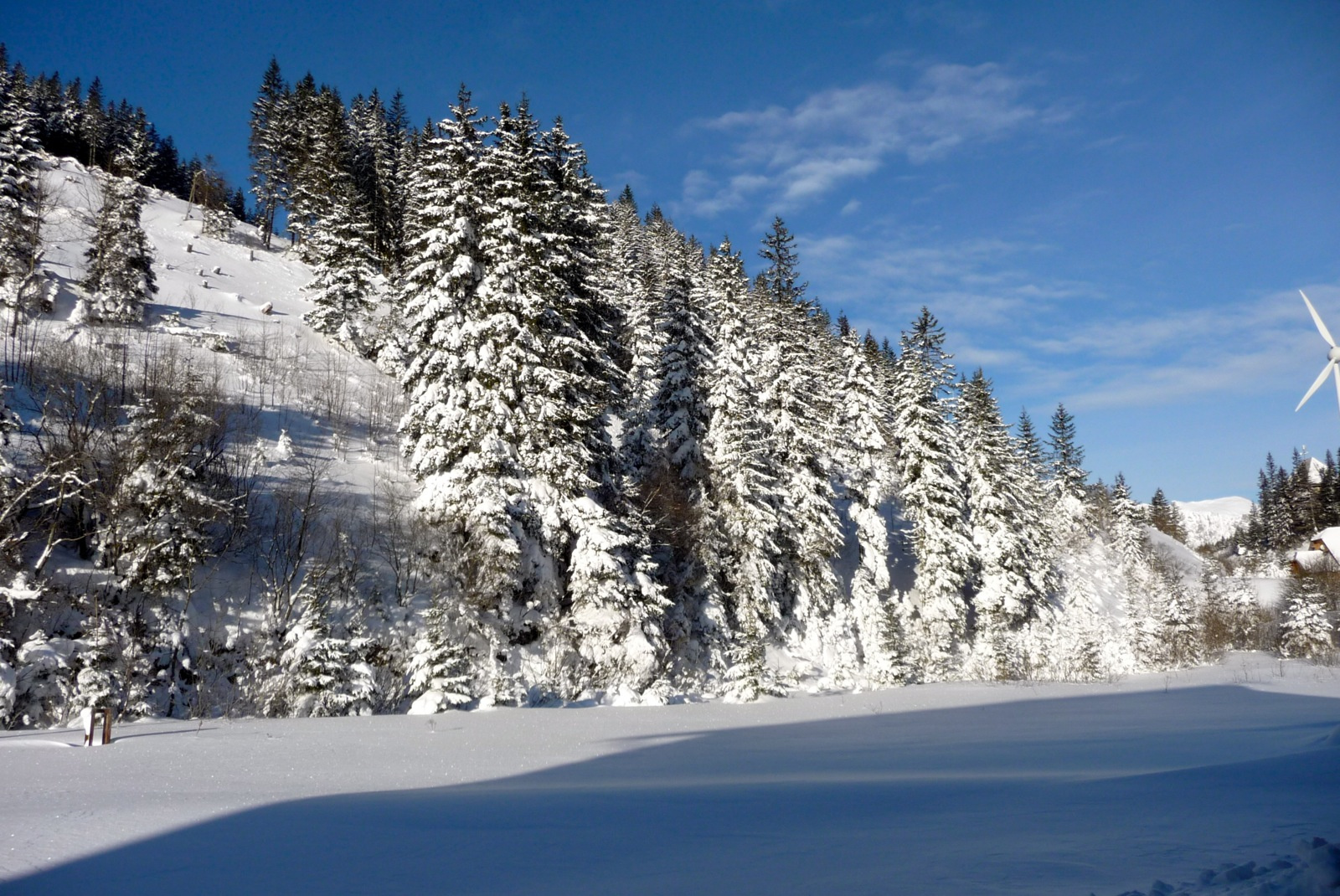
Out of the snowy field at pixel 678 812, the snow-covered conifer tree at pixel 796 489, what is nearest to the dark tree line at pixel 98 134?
the snow-covered conifer tree at pixel 796 489

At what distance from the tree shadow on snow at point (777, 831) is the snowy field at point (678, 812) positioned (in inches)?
0.9

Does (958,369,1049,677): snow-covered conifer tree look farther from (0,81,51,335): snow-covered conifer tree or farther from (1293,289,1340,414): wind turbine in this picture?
(0,81,51,335): snow-covered conifer tree

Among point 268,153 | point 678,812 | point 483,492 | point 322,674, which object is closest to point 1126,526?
point 483,492

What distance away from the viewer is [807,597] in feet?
102

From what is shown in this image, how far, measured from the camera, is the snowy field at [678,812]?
3.39m

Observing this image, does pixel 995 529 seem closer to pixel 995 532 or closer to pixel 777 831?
pixel 995 532

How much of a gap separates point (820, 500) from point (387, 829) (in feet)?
95.3

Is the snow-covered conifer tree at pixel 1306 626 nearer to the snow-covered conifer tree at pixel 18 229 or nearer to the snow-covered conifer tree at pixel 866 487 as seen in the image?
the snow-covered conifer tree at pixel 866 487

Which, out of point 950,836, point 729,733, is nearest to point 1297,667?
point 729,733

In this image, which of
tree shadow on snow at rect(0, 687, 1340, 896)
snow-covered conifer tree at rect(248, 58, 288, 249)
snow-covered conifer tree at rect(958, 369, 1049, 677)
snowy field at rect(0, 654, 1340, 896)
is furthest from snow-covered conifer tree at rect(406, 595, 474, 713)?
snow-covered conifer tree at rect(248, 58, 288, 249)

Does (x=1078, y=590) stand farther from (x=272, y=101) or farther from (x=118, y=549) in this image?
(x=272, y=101)

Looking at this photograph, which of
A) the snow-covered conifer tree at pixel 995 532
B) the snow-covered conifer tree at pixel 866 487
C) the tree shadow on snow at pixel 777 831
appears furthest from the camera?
the snow-covered conifer tree at pixel 995 532

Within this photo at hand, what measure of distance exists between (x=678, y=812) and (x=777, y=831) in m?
0.94

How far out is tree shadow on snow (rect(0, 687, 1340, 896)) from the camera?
133 inches
